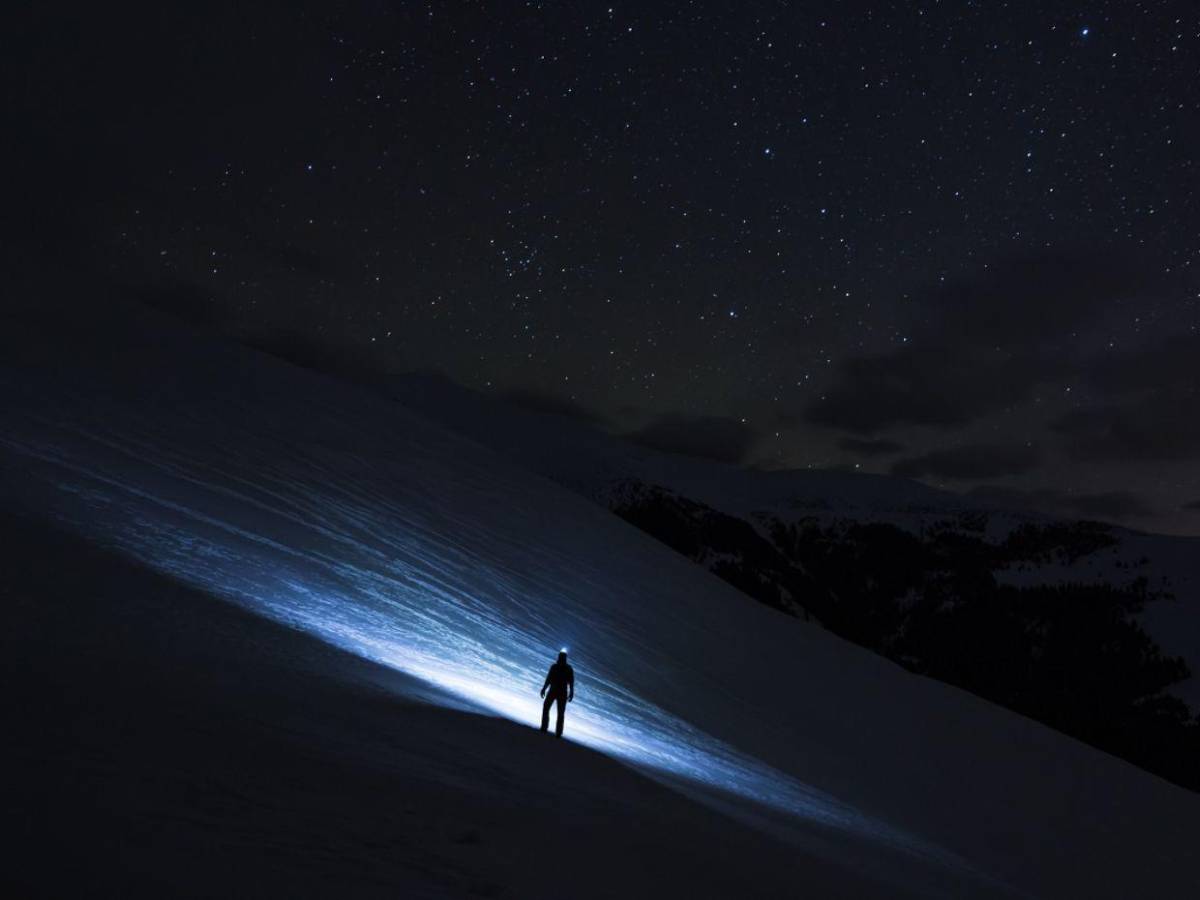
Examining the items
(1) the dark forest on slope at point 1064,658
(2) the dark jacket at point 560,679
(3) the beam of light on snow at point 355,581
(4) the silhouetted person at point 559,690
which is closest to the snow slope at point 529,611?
(3) the beam of light on snow at point 355,581

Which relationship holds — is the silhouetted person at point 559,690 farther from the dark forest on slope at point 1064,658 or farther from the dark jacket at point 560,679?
the dark forest on slope at point 1064,658

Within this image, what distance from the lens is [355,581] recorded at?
13.7 metres

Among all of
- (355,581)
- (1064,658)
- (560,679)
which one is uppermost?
(1064,658)

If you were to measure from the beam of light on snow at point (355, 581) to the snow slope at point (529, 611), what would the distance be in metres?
0.08

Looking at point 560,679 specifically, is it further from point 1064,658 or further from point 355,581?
point 1064,658

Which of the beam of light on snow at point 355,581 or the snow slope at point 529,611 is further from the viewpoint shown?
the snow slope at point 529,611

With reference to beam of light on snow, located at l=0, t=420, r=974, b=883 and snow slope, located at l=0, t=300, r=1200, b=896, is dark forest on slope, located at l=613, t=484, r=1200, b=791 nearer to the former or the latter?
snow slope, located at l=0, t=300, r=1200, b=896

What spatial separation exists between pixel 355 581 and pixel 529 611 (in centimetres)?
605

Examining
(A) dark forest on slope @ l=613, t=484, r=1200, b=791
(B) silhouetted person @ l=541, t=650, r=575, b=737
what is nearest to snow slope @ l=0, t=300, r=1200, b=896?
(B) silhouetted person @ l=541, t=650, r=575, b=737

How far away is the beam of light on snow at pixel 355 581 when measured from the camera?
32.8ft

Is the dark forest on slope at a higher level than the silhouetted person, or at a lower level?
higher

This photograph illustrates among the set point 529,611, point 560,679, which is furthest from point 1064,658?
point 560,679

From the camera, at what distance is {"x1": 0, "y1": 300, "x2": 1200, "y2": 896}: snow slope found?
1062 cm

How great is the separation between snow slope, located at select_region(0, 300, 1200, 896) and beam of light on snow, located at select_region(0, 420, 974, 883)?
0.08m
